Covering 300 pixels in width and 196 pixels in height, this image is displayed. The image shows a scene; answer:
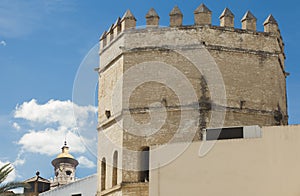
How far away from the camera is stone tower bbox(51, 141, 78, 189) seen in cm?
3531

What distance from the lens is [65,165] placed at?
35.9 meters

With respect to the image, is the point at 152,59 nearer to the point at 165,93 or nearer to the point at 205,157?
the point at 165,93

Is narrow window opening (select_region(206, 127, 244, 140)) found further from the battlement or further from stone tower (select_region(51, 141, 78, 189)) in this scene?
stone tower (select_region(51, 141, 78, 189))

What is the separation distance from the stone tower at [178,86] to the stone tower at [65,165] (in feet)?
59.8

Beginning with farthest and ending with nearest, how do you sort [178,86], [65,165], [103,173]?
[65,165], [103,173], [178,86]

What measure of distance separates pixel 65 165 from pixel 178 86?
67.8 ft

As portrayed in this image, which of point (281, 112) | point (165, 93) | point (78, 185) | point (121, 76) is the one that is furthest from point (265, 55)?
point (78, 185)

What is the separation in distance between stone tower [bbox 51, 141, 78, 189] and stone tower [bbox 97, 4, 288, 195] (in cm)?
1822

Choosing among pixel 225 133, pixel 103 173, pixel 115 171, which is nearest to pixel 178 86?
pixel 115 171

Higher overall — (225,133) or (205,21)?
(205,21)

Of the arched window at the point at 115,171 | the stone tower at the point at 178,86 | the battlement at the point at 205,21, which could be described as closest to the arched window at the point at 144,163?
the stone tower at the point at 178,86

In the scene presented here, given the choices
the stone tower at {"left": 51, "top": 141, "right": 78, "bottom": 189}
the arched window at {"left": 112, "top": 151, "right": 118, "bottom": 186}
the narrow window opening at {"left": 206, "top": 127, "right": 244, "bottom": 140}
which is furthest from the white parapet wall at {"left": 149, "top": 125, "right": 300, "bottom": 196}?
the stone tower at {"left": 51, "top": 141, "right": 78, "bottom": 189}

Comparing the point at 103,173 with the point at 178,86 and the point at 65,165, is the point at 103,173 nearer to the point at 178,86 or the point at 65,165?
the point at 178,86

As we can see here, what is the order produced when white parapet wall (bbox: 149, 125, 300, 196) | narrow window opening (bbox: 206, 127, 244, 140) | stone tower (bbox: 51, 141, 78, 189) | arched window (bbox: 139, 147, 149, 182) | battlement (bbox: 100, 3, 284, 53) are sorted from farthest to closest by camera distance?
stone tower (bbox: 51, 141, 78, 189) < battlement (bbox: 100, 3, 284, 53) < arched window (bbox: 139, 147, 149, 182) < narrow window opening (bbox: 206, 127, 244, 140) < white parapet wall (bbox: 149, 125, 300, 196)
